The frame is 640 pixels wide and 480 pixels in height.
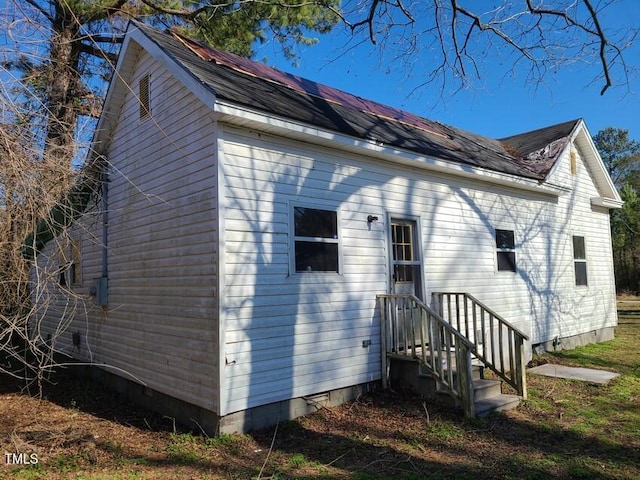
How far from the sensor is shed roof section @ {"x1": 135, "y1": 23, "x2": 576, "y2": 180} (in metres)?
6.26

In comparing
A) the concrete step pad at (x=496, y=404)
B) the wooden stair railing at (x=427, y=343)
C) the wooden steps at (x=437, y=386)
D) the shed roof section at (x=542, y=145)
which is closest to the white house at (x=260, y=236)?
the wooden stair railing at (x=427, y=343)

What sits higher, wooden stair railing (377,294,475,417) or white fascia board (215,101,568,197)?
white fascia board (215,101,568,197)

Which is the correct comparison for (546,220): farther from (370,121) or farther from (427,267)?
(370,121)

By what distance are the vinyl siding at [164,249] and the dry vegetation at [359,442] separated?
2.28 feet

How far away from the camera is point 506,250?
32.3 ft

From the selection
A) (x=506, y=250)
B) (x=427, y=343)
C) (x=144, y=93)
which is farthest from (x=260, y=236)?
(x=506, y=250)

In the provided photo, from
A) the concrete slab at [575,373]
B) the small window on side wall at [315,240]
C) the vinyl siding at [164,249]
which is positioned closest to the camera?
the vinyl siding at [164,249]

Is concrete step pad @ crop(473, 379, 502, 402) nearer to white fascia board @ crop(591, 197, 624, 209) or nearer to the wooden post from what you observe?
the wooden post

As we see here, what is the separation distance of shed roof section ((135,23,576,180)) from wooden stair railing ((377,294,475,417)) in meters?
2.47

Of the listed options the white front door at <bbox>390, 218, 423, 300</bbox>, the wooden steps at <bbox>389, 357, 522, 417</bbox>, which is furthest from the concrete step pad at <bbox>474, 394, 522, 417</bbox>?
the white front door at <bbox>390, 218, 423, 300</bbox>

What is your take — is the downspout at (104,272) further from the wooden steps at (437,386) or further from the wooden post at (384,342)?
the wooden steps at (437,386)

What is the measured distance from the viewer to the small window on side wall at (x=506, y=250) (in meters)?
9.70

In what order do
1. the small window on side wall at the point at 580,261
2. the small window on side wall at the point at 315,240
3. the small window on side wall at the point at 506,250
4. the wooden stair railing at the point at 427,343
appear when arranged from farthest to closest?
the small window on side wall at the point at 580,261 → the small window on side wall at the point at 506,250 → the small window on side wall at the point at 315,240 → the wooden stair railing at the point at 427,343

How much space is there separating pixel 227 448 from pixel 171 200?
3.30 meters
